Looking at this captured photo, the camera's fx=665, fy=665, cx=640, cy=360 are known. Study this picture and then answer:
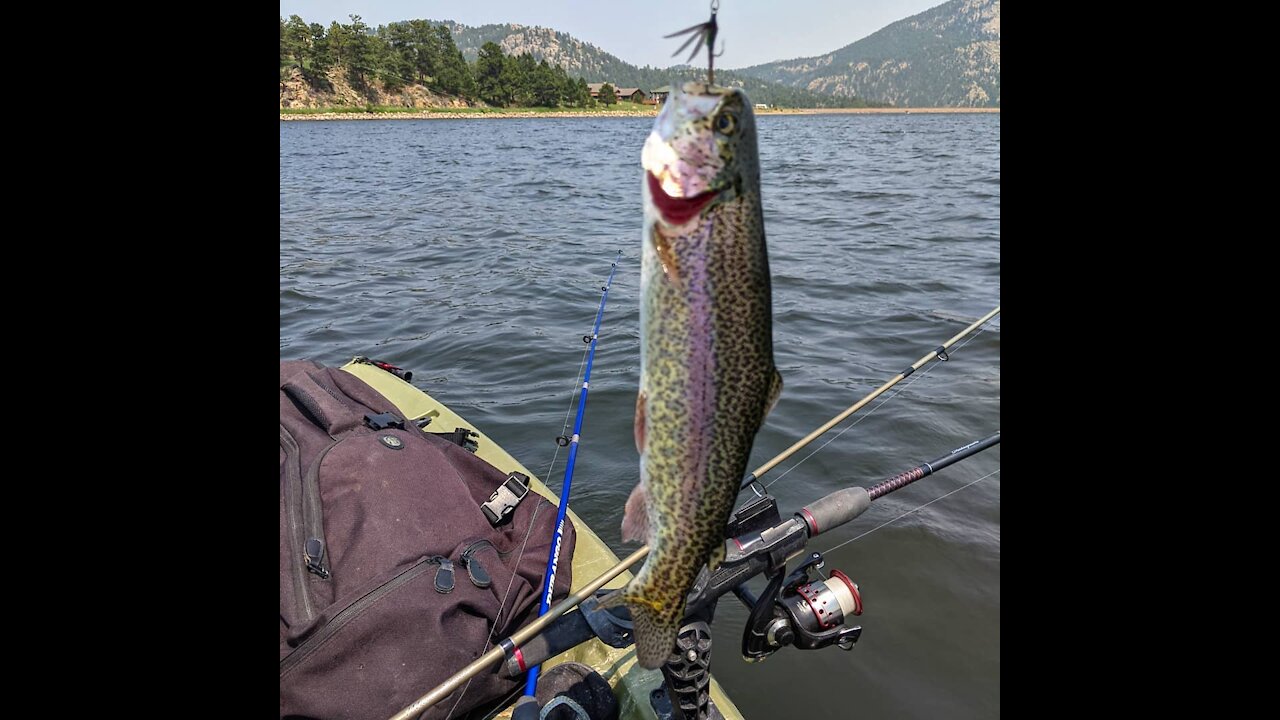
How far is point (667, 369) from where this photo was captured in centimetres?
173

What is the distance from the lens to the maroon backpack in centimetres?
274

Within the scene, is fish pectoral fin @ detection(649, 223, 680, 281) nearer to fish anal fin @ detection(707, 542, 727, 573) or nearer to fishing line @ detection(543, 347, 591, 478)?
fish anal fin @ detection(707, 542, 727, 573)

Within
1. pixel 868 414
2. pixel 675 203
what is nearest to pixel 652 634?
pixel 675 203

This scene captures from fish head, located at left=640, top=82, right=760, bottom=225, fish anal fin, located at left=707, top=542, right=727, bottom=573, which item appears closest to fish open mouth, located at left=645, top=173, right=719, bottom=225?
fish head, located at left=640, top=82, right=760, bottom=225

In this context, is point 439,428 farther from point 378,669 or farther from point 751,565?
point 751,565

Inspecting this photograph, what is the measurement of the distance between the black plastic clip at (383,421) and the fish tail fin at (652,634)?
2.69 meters

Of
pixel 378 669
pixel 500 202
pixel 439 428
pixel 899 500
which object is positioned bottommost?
pixel 899 500

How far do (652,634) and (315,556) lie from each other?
1901mm

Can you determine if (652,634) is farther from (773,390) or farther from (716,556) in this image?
(773,390)

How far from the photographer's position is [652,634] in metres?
2.00
